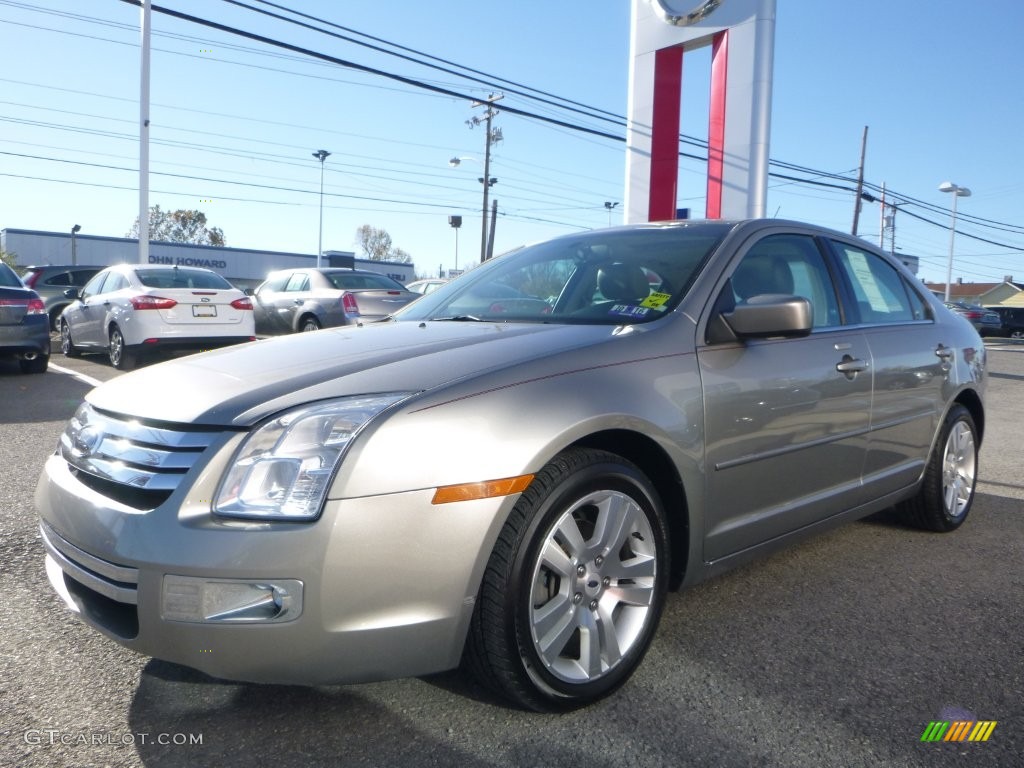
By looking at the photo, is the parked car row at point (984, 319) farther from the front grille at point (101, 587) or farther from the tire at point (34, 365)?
the front grille at point (101, 587)

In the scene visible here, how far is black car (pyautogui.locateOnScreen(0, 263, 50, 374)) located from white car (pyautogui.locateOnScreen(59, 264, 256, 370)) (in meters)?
1.05

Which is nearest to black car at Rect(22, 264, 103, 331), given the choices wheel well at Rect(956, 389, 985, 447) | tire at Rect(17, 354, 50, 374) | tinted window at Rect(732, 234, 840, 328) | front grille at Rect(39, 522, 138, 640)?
tire at Rect(17, 354, 50, 374)

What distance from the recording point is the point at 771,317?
283 centimetres

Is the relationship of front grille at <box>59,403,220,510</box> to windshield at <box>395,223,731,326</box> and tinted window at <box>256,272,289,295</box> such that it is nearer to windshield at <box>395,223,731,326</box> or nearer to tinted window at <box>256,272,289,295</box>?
windshield at <box>395,223,731,326</box>

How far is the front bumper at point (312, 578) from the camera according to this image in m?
Result: 1.99

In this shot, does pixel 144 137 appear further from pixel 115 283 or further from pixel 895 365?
pixel 895 365

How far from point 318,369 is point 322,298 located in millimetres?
11568

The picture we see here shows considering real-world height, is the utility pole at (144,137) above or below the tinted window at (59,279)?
above

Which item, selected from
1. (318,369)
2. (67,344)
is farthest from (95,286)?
(318,369)

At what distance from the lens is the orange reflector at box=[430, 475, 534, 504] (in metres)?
2.10

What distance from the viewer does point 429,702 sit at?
2.40 m

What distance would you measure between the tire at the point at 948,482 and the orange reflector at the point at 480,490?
2.77 metres

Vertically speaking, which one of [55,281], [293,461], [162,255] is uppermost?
[162,255]

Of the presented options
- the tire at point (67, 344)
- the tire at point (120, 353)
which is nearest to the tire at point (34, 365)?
the tire at point (120, 353)
